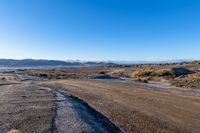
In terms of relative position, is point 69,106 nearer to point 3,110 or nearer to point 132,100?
point 3,110

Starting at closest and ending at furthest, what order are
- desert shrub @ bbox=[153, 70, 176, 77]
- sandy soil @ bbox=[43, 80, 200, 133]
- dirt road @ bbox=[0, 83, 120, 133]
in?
dirt road @ bbox=[0, 83, 120, 133], sandy soil @ bbox=[43, 80, 200, 133], desert shrub @ bbox=[153, 70, 176, 77]

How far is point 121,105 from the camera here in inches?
841

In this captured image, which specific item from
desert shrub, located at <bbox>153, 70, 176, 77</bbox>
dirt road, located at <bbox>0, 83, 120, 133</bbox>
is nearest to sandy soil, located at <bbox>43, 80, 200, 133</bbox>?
dirt road, located at <bbox>0, 83, 120, 133</bbox>

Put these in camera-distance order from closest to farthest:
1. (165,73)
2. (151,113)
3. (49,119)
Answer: (49,119) → (151,113) → (165,73)

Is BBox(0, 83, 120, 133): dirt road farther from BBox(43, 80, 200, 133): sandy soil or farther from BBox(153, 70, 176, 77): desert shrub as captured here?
BBox(153, 70, 176, 77): desert shrub

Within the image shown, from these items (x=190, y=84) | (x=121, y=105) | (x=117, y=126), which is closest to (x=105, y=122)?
(x=117, y=126)

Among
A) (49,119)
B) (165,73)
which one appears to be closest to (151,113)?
(49,119)

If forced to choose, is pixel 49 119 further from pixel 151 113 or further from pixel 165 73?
pixel 165 73

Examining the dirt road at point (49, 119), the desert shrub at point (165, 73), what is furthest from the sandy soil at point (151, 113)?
the desert shrub at point (165, 73)

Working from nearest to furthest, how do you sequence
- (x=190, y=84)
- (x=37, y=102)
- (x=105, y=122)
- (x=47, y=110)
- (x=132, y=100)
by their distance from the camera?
(x=105, y=122), (x=47, y=110), (x=37, y=102), (x=132, y=100), (x=190, y=84)

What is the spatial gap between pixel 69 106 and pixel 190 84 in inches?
1000

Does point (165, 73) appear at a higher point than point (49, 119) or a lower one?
lower

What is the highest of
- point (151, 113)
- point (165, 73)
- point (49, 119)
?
point (49, 119)

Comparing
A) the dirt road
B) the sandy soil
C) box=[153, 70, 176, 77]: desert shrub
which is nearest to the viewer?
the dirt road
